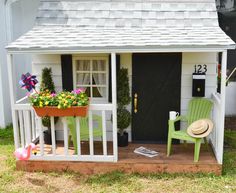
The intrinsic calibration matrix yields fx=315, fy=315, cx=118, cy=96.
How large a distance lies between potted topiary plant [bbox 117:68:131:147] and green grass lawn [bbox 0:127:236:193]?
3.40ft

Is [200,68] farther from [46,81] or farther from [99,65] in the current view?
[46,81]

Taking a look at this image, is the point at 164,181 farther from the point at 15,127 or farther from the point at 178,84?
the point at 15,127

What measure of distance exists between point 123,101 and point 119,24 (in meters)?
1.56

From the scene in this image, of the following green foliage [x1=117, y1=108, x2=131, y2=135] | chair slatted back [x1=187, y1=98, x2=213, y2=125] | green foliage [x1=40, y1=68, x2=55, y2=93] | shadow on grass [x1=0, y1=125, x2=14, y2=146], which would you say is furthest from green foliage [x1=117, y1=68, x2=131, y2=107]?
shadow on grass [x1=0, y1=125, x2=14, y2=146]

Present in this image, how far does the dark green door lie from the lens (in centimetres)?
650

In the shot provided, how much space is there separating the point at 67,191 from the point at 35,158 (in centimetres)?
104

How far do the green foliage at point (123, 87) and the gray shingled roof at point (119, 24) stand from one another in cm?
85

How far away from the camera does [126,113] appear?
21.2 feet

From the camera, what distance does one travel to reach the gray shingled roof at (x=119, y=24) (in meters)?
5.54

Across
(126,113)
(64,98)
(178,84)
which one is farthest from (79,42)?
(178,84)

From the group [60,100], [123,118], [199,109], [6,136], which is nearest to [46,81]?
[60,100]

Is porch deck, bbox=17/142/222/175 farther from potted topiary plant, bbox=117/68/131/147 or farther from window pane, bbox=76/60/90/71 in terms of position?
window pane, bbox=76/60/90/71

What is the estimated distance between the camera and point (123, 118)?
252 inches

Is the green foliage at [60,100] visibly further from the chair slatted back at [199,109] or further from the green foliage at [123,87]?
the chair slatted back at [199,109]
